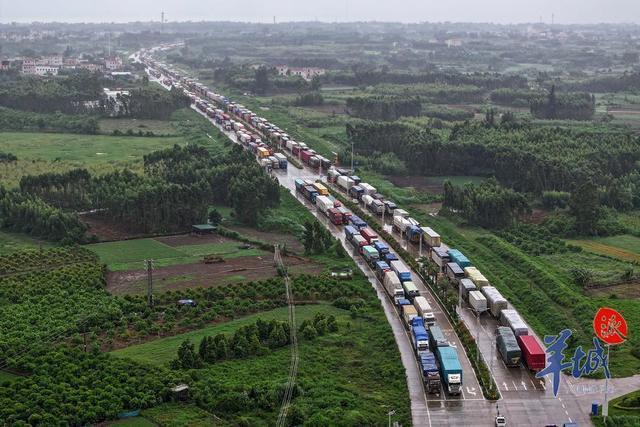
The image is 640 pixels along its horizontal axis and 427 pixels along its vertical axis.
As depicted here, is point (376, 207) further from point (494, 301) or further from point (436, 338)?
point (436, 338)

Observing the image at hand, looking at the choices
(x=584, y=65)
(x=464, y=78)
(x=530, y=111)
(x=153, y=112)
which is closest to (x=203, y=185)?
(x=153, y=112)

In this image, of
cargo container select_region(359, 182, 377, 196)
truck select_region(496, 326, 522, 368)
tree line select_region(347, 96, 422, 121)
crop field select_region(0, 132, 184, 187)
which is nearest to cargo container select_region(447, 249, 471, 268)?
truck select_region(496, 326, 522, 368)

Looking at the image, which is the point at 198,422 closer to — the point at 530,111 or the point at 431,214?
the point at 431,214

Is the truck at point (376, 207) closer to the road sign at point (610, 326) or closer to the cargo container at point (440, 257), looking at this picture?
Result: the cargo container at point (440, 257)

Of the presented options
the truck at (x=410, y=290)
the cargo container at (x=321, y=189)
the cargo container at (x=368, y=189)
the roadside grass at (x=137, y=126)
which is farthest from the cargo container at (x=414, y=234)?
the roadside grass at (x=137, y=126)

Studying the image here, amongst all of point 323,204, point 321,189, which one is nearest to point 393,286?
point 323,204
